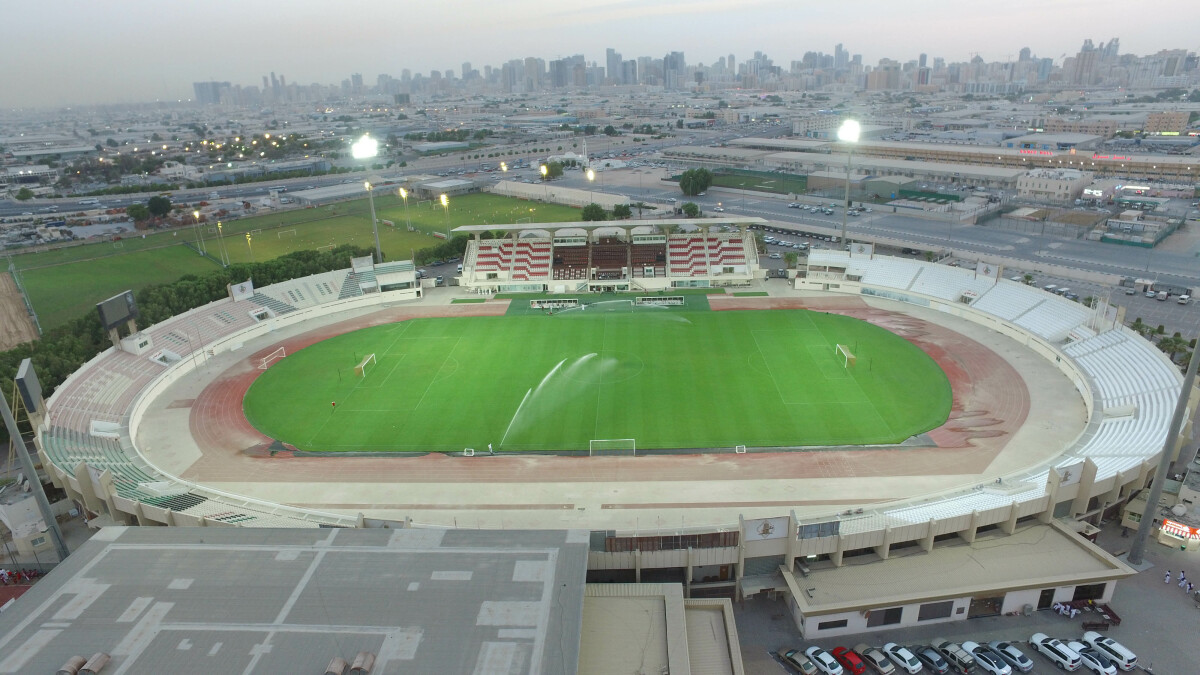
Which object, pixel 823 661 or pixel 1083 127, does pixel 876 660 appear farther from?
pixel 1083 127

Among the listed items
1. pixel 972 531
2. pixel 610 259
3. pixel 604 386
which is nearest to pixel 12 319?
pixel 610 259

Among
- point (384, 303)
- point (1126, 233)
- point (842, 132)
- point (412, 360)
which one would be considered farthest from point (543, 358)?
point (1126, 233)

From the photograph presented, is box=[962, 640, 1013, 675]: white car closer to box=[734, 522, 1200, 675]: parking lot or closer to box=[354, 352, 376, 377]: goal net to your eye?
box=[734, 522, 1200, 675]: parking lot

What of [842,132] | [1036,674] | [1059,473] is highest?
[842,132]

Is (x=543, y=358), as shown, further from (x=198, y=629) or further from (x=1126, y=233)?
(x=1126, y=233)

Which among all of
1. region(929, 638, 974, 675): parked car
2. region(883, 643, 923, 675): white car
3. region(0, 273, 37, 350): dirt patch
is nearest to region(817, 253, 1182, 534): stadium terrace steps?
region(883, 643, 923, 675): white car

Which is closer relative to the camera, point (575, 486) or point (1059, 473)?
point (1059, 473)

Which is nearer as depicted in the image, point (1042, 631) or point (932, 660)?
point (932, 660)
